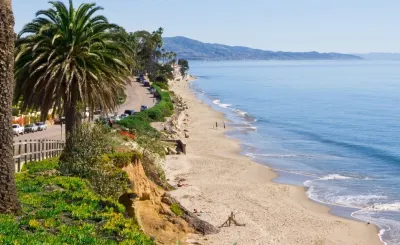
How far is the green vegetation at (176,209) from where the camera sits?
23.4 m

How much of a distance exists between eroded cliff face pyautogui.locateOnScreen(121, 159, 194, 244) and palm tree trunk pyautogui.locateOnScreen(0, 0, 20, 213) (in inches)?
259

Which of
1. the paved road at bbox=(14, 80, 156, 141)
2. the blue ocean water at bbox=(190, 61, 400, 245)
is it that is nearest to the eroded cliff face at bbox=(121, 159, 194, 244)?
the blue ocean water at bbox=(190, 61, 400, 245)

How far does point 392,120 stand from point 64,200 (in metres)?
80.2

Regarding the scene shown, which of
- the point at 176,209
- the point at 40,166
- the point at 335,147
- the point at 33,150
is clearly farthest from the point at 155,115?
the point at 40,166

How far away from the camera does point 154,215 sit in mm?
21422

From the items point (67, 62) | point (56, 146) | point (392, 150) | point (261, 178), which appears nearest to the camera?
point (67, 62)

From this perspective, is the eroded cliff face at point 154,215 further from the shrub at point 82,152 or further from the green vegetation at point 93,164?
the shrub at point 82,152

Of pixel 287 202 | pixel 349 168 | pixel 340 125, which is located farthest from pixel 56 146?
pixel 340 125

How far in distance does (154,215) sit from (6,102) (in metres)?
10.2

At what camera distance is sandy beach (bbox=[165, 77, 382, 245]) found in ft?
88.4

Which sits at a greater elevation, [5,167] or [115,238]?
[5,167]

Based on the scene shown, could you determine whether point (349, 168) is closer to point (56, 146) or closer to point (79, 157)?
point (56, 146)

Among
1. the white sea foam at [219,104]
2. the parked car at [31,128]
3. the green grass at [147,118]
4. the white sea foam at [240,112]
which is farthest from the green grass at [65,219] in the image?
the white sea foam at [219,104]

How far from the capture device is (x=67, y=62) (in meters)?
23.0
